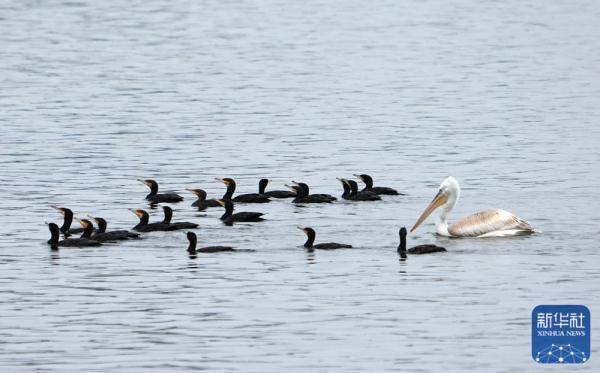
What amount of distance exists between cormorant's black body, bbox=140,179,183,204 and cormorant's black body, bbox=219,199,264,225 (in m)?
2.39

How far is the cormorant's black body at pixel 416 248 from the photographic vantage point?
93.6 ft

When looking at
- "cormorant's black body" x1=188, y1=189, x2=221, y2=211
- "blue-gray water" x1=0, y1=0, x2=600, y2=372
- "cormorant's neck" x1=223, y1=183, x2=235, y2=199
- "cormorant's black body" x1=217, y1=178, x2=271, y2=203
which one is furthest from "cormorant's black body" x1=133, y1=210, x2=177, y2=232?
"cormorant's neck" x1=223, y1=183, x2=235, y2=199

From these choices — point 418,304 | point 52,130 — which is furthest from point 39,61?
point 418,304

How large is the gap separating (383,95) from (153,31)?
30806mm

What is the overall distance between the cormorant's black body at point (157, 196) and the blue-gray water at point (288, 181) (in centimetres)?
59

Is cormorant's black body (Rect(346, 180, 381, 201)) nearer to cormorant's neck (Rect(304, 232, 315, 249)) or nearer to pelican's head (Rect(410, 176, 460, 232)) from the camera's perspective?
pelican's head (Rect(410, 176, 460, 232))

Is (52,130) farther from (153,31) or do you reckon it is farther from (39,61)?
(153,31)

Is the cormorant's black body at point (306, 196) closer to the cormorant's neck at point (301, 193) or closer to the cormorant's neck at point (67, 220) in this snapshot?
the cormorant's neck at point (301, 193)

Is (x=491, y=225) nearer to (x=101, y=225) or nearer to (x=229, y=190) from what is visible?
(x=229, y=190)

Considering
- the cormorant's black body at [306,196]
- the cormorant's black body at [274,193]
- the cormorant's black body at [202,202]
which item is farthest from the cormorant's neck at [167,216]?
the cormorant's black body at [274,193]

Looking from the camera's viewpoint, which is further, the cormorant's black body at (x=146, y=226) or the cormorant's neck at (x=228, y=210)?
the cormorant's neck at (x=228, y=210)

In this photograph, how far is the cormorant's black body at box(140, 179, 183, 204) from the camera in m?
34.5

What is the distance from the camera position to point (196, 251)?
2906 centimetres

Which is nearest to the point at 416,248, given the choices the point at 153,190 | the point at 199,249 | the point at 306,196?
the point at 199,249
